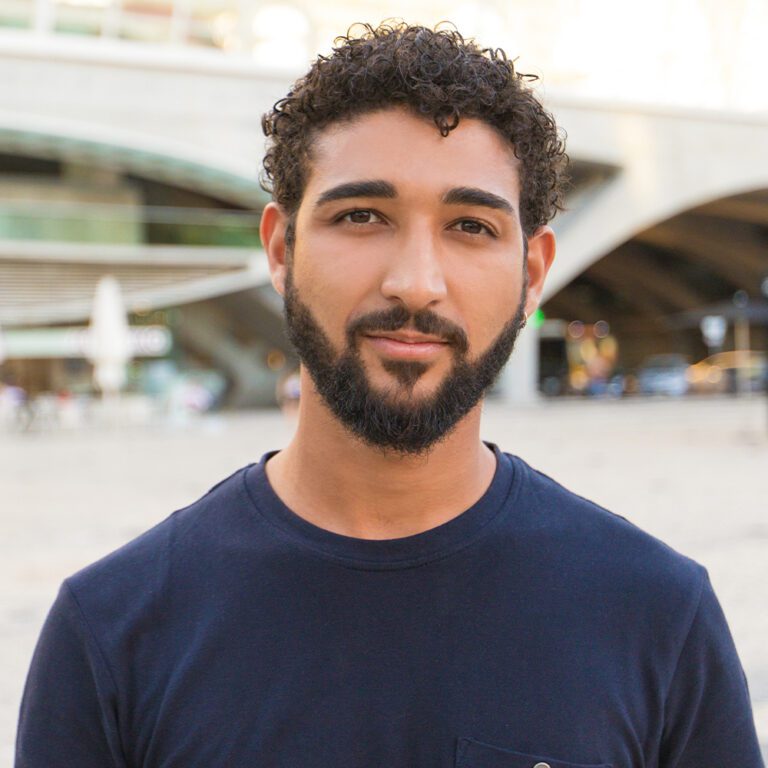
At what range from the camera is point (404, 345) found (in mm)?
1569

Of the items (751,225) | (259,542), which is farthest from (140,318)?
(259,542)

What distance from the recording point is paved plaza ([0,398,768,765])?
6.56 m

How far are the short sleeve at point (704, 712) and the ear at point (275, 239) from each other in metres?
0.89

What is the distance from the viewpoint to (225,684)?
1505mm

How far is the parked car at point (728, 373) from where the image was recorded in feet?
119

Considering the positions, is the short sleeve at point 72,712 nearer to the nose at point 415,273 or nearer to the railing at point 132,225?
the nose at point 415,273

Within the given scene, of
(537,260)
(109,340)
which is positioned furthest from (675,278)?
(537,260)

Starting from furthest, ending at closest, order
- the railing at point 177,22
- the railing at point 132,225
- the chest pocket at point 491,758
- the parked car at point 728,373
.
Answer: the parked car at point 728,373
the railing at point 177,22
the railing at point 132,225
the chest pocket at point 491,758

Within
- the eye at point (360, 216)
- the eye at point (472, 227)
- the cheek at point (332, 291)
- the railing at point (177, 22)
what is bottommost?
the cheek at point (332, 291)

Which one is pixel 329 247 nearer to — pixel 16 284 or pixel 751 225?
pixel 16 284

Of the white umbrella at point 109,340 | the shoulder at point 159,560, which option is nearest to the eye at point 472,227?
the shoulder at point 159,560

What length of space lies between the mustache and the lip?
13mm

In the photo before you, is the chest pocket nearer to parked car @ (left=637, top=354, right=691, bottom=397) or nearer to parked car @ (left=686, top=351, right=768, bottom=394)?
parked car @ (left=686, top=351, right=768, bottom=394)

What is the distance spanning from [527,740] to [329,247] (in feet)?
2.60
